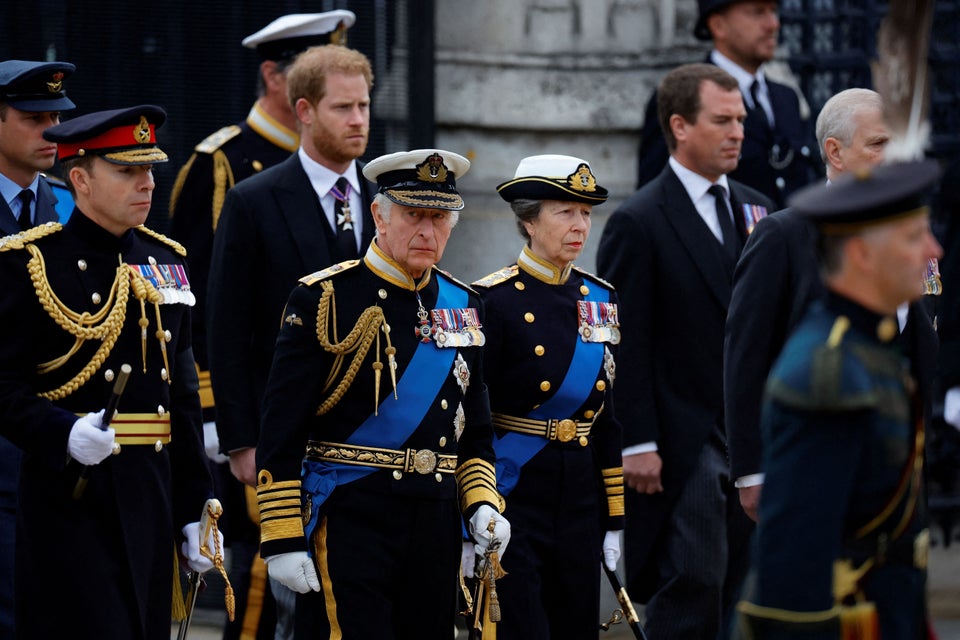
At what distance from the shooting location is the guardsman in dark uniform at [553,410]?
605 cm

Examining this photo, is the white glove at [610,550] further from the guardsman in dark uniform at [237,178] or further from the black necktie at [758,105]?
the black necktie at [758,105]

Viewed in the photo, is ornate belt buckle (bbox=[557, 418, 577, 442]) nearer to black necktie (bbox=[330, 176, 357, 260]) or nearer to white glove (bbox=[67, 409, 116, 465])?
black necktie (bbox=[330, 176, 357, 260])

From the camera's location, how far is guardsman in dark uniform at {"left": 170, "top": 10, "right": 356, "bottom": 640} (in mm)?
6793

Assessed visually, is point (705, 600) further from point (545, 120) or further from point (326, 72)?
point (545, 120)

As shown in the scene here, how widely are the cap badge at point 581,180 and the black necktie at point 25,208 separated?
1.77 metres

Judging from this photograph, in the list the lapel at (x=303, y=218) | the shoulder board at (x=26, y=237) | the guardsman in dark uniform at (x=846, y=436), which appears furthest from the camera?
the lapel at (x=303, y=218)

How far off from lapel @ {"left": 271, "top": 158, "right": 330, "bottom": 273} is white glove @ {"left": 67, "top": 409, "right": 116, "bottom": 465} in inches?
56.9

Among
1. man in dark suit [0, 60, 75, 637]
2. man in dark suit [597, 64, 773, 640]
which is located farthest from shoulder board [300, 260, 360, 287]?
man in dark suit [597, 64, 773, 640]

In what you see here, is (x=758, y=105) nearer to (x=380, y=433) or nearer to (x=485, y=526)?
(x=485, y=526)

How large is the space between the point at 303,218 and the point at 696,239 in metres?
1.38

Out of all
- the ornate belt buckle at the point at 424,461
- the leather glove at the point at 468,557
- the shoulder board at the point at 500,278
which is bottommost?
the leather glove at the point at 468,557

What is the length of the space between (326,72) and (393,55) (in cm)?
198

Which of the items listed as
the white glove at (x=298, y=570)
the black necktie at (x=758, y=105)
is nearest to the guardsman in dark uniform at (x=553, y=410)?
the white glove at (x=298, y=570)

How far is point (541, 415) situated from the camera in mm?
6113
